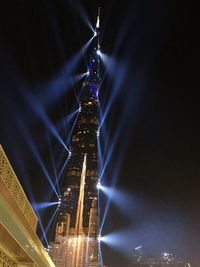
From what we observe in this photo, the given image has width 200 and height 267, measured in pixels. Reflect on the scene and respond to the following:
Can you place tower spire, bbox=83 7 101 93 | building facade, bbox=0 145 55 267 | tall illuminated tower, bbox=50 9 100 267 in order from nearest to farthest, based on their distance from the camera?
1. building facade, bbox=0 145 55 267
2. tall illuminated tower, bbox=50 9 100 267
3. tower spire, bbox=83 7 101 93

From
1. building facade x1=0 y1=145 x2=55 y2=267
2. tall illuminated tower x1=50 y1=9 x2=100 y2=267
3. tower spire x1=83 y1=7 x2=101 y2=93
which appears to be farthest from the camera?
tower spire x1=83 y1=7 x2=101 y2=93

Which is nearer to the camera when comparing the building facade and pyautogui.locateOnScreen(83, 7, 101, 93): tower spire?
the building facade

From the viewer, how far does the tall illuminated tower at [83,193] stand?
58.8 metres

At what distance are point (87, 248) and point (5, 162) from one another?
54.9 m

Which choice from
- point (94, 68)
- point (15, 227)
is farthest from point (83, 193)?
point (15, 227)

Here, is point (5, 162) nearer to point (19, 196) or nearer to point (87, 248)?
point (19, 196)

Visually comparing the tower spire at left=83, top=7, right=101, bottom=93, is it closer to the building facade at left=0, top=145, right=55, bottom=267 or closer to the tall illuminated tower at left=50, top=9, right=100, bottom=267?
the tall illuminated tower at left=50, top=9, right=100, bottom=267

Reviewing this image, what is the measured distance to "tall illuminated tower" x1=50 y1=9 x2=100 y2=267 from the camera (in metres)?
58.8

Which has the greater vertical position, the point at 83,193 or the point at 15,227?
the point at 83,193

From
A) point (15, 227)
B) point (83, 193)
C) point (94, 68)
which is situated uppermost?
point (94, 68)

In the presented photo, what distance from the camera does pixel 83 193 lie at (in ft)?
207

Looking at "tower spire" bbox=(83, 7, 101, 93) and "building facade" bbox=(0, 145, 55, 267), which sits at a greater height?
"tower spire" bbox=(83, 7, 101, 93)

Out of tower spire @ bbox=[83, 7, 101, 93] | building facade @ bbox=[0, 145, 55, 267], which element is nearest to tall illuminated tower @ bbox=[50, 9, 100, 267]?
tower spire @ bbox=[83, 7, 101, 93]

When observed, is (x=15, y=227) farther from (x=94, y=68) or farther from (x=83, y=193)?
(x=94, y=68)
